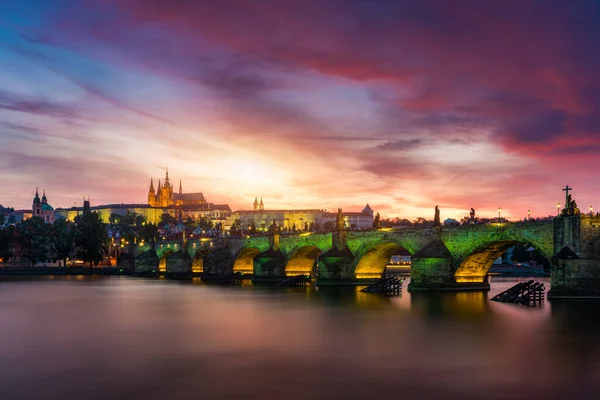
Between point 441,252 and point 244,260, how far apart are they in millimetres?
53601

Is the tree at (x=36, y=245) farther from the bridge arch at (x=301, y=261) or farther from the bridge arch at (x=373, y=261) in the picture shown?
the bridge arch at (x=373, y=261)

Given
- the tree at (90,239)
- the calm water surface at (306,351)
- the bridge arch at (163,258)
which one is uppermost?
the tree at (90,239)

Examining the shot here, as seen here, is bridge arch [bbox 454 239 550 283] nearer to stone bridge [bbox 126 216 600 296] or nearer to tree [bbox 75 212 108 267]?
stone bridge [bbox 126 216 600 296]

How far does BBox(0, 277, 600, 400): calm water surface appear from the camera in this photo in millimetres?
23453

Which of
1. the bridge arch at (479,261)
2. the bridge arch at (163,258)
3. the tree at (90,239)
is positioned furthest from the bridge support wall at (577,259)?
the tree at (90,239)

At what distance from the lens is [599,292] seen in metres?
47.3

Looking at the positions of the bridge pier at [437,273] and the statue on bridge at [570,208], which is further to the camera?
the bridge pier at [437,273]

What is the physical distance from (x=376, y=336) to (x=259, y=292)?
36480mm

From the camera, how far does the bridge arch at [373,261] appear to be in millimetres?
73875

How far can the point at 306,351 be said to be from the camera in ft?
105

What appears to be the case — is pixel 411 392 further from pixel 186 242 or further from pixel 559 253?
pixel 186 242

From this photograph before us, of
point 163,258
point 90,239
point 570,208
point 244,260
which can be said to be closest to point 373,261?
point 570,208

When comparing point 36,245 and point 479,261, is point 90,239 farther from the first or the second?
point 479,261

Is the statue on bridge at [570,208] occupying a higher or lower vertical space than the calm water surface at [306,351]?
higher
